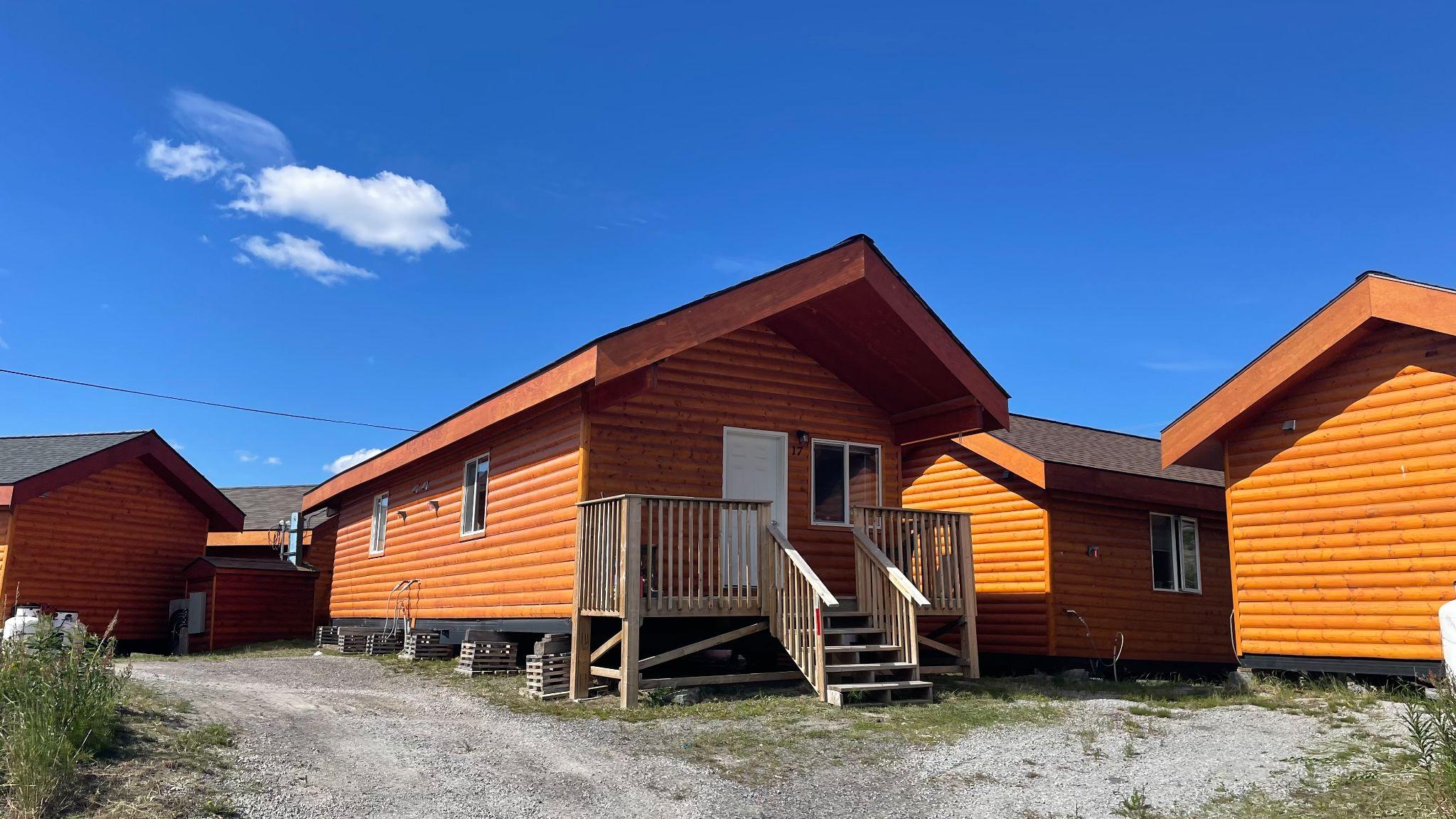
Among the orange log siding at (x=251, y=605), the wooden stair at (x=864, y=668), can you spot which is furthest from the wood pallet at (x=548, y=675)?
the orange log siding at (x=251, y=605)

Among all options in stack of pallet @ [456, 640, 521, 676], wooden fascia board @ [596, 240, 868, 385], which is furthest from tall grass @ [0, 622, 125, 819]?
stack of pallet @ [456, 640, 521, 676]

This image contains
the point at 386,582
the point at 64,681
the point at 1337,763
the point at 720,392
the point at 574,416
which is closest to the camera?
the point at 64,681

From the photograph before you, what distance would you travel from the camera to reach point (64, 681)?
6.67 metres

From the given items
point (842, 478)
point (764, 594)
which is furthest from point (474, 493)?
point (764, 594)

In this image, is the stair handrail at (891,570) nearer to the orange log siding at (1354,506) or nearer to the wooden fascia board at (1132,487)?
the wooden fascia board at (1132,487)

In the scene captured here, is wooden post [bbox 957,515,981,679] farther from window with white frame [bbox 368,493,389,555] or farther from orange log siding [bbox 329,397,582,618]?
window with white frame [bbox 368,493,389,555]

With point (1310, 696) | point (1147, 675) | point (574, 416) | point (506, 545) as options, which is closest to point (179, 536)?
point (506, 545)

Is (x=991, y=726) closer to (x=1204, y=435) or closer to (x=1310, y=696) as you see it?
(x=1310, y=696)

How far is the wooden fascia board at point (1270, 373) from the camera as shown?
1191cm

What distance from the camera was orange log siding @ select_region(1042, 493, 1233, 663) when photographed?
15430mm

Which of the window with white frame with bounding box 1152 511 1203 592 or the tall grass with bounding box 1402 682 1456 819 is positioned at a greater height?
the window with white frame with bounding box 1152 511 1203 592

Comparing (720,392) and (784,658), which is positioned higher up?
(720,392)

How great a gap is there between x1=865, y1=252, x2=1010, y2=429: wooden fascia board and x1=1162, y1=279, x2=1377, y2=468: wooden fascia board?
7.55 feet

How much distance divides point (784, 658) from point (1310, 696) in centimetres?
585
